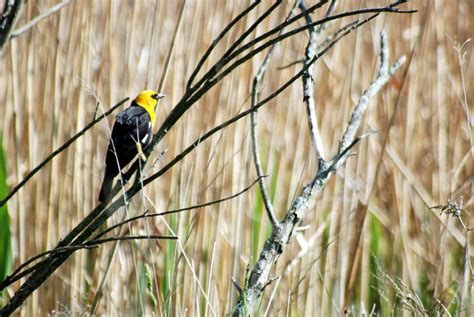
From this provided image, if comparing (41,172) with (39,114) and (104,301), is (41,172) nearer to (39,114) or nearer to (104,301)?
(39,114)

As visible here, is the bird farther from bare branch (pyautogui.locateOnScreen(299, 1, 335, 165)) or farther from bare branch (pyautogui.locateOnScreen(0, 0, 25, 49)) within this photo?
bare branch (pyautogui.locateOnScreen(0, 0, 25, 49))

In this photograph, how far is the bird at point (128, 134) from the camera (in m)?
2.15

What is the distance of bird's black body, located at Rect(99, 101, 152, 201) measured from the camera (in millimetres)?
2150

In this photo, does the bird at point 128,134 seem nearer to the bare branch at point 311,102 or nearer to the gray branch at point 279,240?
the bare branch at point 311,102

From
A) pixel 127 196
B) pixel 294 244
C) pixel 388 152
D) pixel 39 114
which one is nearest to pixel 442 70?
pixel 388 152

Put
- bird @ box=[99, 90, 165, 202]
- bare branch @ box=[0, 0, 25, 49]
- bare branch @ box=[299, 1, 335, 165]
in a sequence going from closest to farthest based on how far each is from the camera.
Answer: bare branch @ box=[0, 0, 25, 49] → bare branch @ box=[299, 1, 335, 165] → bird @ box=[99, 90, 165, 202]

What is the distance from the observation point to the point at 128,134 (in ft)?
7.50

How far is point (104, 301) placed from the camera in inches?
100

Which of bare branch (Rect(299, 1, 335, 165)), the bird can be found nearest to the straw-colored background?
the bird

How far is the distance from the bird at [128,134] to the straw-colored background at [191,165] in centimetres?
10

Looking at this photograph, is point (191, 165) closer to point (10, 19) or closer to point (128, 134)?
point (128, 134)

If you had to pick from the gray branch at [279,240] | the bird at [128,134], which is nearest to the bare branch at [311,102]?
the gray branch at [279,240]

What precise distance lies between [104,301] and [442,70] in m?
1.73

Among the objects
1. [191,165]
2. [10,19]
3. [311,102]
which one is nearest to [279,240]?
[311,102]
